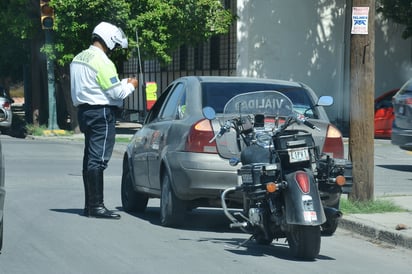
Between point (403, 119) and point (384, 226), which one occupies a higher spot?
point (403, 119)

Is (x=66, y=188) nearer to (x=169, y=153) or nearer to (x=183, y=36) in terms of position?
(x=169, y=153)

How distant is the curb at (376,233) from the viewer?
359 inches

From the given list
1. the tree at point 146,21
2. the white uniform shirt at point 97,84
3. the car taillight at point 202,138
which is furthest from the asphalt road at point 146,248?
the tree at point 146,21

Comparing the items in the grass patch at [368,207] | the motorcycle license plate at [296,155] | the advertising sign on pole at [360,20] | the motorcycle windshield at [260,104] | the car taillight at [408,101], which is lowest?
the grass patch at [368,207]

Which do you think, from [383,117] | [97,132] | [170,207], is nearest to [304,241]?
[170,207]

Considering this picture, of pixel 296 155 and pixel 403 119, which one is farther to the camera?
pixel 403 119

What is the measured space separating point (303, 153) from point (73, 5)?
1883cm

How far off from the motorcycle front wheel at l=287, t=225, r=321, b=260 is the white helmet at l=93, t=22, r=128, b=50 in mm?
3635

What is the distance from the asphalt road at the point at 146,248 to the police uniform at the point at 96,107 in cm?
34

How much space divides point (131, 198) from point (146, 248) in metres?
2.81

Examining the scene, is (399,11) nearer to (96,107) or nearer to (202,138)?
(96,107)

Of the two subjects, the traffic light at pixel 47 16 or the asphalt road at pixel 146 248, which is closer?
the asphalt road at pixel 146 248

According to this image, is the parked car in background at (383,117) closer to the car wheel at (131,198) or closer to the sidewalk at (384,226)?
the sidewalk at (384,226)

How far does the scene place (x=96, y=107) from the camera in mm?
10367
